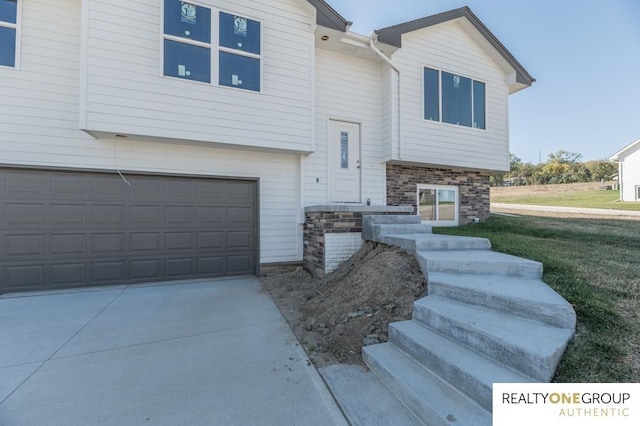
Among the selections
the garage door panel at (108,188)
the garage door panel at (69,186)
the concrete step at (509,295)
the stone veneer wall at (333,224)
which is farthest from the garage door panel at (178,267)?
the concrete step at (509,295)

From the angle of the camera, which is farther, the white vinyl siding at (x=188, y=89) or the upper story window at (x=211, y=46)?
the upper story window at (x=211, y=46)

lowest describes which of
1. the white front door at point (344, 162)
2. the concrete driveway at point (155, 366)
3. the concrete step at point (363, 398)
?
the concrete driveway at point (155, 366)

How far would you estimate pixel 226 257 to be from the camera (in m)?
6.30

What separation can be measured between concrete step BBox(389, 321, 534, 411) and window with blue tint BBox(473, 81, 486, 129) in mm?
7541

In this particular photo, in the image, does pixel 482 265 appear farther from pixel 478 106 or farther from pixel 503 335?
pixel 478 106

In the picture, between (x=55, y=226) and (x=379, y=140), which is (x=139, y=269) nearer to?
(x=55, y=226)

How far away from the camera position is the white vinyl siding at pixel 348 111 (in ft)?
22.2

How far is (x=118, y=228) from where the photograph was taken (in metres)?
5.61

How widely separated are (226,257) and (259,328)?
9.94 feet

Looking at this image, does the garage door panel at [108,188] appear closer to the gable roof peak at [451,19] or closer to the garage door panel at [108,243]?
the garage door panel at [108,243]

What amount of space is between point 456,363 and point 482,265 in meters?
1.67

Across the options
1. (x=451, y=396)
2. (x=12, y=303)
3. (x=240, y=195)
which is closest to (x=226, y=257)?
(x=240, y=195)

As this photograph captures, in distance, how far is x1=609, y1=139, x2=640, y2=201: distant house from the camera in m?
18.1

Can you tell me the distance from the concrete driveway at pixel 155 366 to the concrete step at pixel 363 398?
107 millimetres
